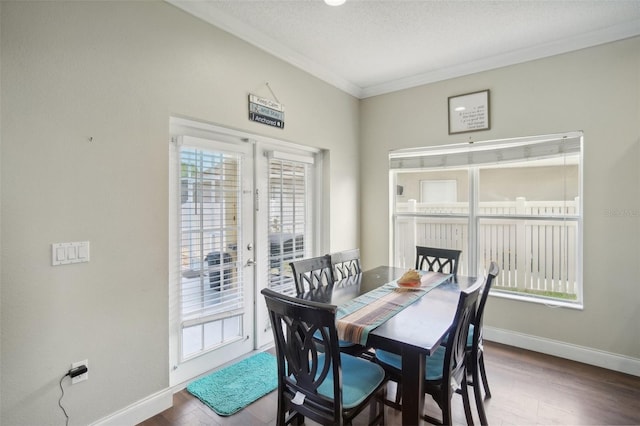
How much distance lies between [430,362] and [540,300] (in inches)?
77.9

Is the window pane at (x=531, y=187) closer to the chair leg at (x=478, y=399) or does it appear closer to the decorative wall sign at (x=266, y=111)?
the chair leg at (x=478, y=399)

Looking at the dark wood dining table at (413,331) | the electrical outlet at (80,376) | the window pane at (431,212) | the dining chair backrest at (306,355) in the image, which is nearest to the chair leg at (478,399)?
the dark wood dining table at (413,331)

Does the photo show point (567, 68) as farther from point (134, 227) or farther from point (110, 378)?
point (110, 378)

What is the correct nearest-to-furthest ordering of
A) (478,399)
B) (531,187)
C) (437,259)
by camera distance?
(478,399) → (437,259) → (531,187)

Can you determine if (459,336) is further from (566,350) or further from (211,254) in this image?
(566,350)

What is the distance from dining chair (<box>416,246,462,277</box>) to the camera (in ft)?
9.49

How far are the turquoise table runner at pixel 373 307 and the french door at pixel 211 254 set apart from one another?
1.21m

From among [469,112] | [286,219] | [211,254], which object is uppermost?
[469,112]

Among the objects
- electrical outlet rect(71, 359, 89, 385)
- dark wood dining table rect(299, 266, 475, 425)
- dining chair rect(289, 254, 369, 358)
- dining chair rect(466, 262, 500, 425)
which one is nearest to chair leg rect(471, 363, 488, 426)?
dining chair rect(466, 262, 500, 425)

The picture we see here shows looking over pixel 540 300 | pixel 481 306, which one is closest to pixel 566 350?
pixel 540 300

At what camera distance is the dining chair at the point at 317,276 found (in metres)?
2.13

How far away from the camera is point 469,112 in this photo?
3.34 metres

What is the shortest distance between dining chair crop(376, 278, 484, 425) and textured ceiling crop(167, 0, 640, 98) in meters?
2.12

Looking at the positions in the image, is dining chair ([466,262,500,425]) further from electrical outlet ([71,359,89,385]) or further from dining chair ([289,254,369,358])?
electrical outlet ([71,359,89,385])
